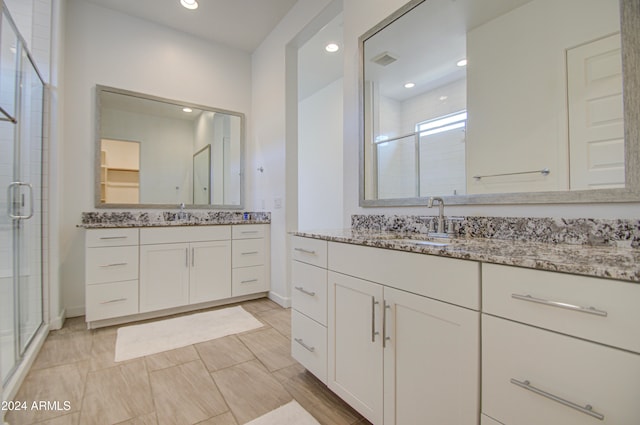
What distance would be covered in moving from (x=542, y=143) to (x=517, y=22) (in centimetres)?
57

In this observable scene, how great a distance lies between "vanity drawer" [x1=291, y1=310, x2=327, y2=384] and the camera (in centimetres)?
141

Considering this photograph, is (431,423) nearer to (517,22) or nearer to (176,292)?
(517,22)

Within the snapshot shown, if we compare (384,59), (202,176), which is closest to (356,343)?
(384,59)

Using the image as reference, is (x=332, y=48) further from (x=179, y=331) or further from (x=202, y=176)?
(x=179, y=331)

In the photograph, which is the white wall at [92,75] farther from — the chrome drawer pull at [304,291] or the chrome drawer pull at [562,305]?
the chrome drawer pull at [562,305]

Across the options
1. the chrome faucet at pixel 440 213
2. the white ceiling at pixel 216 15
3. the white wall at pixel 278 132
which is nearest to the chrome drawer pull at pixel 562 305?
the chrome faucet at pixel 440 213

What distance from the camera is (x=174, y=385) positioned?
1555 millimetres

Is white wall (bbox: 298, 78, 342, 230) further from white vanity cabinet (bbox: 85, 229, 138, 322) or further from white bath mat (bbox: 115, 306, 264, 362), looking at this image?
white vanity cabinet (bbox: 85, 229, 138, 322)

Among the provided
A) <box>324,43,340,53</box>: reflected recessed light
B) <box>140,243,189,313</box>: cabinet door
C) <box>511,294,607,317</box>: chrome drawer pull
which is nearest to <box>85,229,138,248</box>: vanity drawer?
<box>140,243,189,313</box>: cabinet door

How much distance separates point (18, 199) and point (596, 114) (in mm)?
3099

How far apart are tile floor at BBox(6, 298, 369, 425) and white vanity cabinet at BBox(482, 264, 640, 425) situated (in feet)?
2.67

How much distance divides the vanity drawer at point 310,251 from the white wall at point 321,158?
249 cm

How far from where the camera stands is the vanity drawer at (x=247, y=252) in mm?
2885

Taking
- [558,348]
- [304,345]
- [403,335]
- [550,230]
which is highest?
[550,230]
